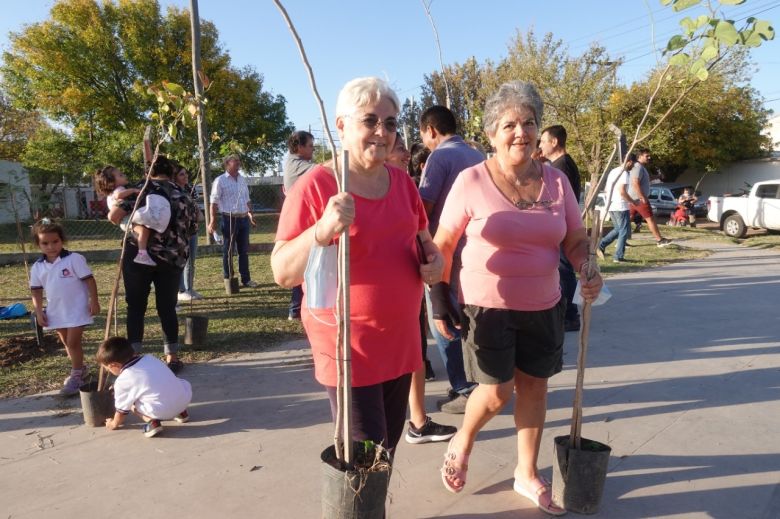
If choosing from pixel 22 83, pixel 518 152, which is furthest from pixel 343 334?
pixel 22 83

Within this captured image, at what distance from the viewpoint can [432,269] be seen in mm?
2145

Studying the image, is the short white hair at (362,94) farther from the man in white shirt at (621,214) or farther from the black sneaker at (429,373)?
the man in white shirt at (621,214)

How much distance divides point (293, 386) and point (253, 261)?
736 centimetres

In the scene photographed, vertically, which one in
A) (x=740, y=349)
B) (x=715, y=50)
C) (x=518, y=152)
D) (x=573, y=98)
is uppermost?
(x=573, y=98)

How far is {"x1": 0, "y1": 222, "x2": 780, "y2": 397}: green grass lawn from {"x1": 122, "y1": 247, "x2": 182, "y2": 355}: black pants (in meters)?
0.46

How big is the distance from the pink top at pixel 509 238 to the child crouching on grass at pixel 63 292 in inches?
116

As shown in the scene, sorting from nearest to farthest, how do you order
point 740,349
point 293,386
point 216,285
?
point 293,386 < point 740,349 < point 216,285

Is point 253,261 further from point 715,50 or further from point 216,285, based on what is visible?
point 715,50

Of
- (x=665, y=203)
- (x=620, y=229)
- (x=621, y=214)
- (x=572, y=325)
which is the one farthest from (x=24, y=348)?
(x=665, y=203)

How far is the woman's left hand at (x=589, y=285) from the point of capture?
93.4 inches

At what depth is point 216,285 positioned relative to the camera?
8.50 metres

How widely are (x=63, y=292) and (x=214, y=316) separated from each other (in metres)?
2.38

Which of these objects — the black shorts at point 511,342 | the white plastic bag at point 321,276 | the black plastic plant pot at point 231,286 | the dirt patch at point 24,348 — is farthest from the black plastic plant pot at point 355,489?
the black plastic plant pot at point 231,286

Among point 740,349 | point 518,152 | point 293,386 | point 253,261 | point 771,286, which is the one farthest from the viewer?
point 253,261
